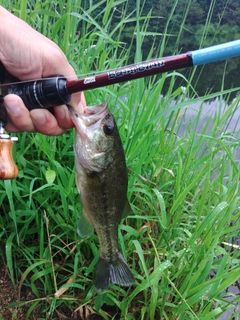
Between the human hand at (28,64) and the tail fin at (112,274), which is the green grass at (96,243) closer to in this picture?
the tail fin at (112,274)

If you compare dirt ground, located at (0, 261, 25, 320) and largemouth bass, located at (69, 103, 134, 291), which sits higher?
largemouth bass, located at (69, 103, 134, 291)

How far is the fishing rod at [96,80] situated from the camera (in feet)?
3.78

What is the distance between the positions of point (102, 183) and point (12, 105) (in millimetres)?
482

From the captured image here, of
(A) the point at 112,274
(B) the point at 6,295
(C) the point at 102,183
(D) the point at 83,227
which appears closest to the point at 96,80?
(C) the point at 102,183

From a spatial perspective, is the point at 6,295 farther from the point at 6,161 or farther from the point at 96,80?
the point at 96,80

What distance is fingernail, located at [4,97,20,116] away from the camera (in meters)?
1.47

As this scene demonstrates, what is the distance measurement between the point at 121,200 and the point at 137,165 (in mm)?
471

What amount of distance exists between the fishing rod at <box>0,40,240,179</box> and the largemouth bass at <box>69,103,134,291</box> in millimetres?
155

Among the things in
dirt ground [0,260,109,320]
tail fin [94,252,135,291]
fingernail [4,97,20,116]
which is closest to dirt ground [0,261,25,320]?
dirt ground [0,260,109,320]

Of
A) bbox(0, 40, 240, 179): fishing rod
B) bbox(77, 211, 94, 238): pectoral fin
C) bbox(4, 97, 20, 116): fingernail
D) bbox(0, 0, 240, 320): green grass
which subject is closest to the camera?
bbox(0, 40, 240, 179): fishing rod

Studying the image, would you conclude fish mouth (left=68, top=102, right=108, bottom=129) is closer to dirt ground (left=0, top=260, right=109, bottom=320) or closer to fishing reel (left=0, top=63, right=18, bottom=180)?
fishing reel (left=0, top=63, right=18, bottom=180)

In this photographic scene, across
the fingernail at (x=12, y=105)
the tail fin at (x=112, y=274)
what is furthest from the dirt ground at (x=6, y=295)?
the fingernail at (x=12, y=105)

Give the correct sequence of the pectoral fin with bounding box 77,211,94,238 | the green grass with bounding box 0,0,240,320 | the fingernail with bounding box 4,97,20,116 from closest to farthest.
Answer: the fingernail with bounding box 4,97,20,116 < the pectoral fin with bounding box 77,211,94,238 < the green grass with bounding box 0,0,240,320

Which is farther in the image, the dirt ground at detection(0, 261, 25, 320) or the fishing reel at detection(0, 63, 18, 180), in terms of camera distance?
the dirt ground at detection(0, 261, 25, 320)
